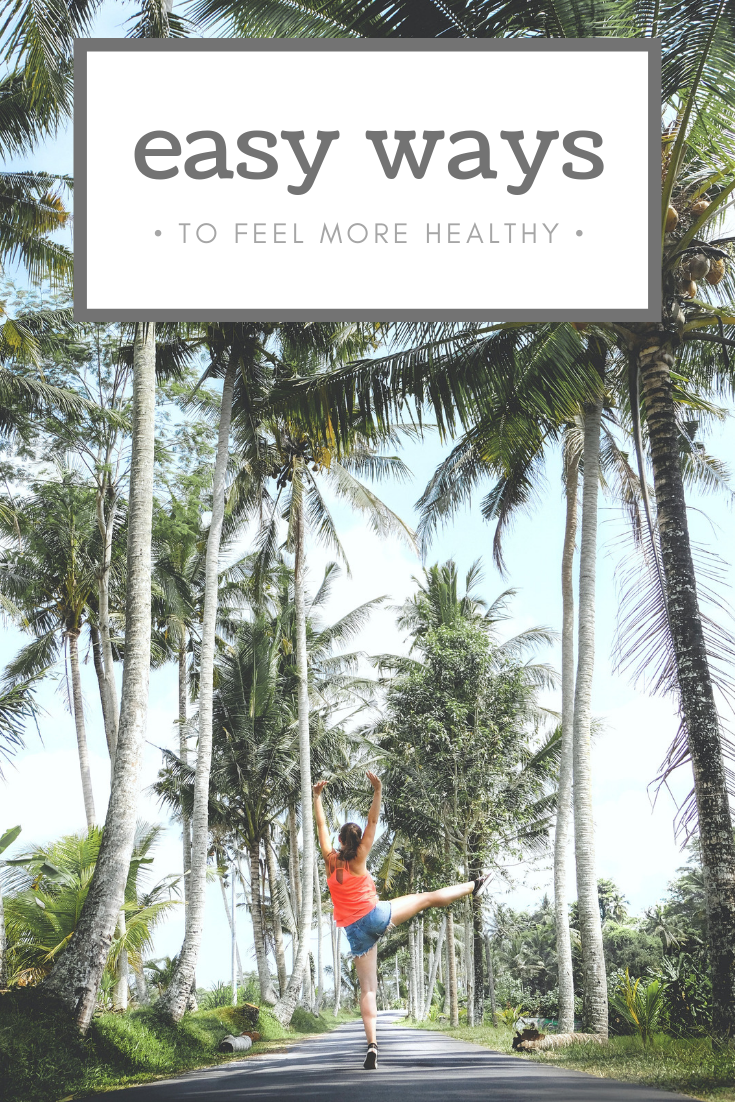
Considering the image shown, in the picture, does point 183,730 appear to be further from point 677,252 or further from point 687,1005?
point 677,252

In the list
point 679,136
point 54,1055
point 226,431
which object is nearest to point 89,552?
point 226,431

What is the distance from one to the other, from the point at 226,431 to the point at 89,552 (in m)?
5.93

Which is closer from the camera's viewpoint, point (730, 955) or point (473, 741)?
point (730, 955)

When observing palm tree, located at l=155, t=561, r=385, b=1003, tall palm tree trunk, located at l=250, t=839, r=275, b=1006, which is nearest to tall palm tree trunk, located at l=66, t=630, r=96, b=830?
palm tree, located at l=155, t=561, r=385, b=1003

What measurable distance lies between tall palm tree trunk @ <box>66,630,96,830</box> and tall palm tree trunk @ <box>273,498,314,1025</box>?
4744 millimetres

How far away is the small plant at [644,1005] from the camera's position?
921 cm

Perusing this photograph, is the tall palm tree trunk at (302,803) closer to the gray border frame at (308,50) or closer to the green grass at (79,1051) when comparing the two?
the green grass at (79,1051)

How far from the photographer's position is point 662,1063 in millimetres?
7246

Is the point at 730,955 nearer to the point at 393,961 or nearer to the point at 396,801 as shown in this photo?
the point at 396,801

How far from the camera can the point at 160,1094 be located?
6.30m

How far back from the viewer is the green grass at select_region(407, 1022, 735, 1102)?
571 cm

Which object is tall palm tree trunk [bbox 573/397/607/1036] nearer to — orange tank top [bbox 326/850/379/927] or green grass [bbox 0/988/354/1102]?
green grass [bbox 0/988/354/1102]

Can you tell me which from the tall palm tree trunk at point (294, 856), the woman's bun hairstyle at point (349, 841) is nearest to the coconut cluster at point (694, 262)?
the woman's bun hairstyle at point (349, 841)

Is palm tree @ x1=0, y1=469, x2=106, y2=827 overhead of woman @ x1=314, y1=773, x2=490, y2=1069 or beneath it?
overhead
